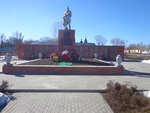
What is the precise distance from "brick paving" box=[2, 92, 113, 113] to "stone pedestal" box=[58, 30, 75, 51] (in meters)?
10.5

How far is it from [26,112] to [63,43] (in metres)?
12.0

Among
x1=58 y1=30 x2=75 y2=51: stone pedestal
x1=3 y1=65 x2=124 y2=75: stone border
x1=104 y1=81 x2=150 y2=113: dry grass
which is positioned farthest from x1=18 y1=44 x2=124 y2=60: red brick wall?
x1=104 y1=81 x2=150 y2=113: dry grass

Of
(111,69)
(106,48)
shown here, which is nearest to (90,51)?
(106,48)

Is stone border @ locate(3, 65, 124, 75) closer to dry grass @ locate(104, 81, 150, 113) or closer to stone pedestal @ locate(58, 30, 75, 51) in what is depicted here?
dry grass @ locate(104, 81, 150, 113)

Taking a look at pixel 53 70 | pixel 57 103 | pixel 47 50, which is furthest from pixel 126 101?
pixel 47 50

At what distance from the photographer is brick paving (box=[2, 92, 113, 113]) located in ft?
11.6

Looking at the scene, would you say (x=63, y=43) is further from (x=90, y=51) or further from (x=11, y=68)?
(x=90, y=51)

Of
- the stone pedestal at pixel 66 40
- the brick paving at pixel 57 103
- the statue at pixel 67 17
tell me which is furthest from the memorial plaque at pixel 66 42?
the brick paving at pixel 57 103

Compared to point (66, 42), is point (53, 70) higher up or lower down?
lower down

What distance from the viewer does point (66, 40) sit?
14898 mm

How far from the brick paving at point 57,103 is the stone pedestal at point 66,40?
412 inches

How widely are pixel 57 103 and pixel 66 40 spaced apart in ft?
37.9

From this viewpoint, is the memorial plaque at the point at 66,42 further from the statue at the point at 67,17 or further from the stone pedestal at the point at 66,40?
the statue at the point at 67,17

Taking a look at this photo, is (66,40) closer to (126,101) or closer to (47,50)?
(47,50)
